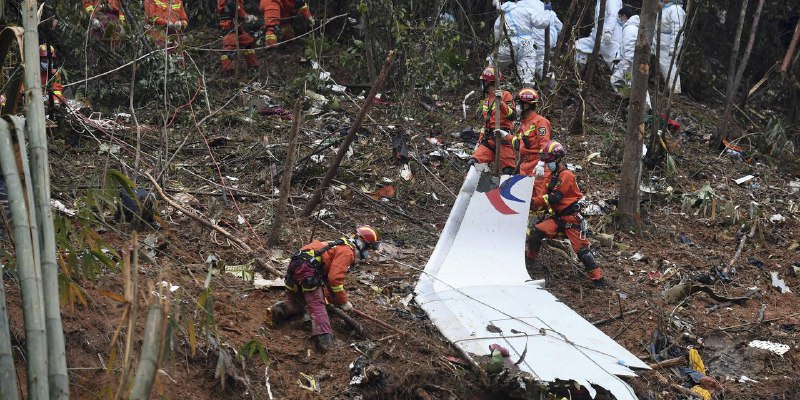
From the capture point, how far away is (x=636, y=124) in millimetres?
8656

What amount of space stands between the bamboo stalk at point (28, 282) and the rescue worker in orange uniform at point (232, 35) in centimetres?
852

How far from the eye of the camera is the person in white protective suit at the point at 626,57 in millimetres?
11828

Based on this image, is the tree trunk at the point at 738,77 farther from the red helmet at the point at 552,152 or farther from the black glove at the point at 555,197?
the black glove at the point at 555,197

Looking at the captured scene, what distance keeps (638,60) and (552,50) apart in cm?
394

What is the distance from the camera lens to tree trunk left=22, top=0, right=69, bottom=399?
2.47 metres

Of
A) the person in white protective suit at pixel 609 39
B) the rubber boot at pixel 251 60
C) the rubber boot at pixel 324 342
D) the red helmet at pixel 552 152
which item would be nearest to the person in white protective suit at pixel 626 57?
the person in white protective suit at pixel 609 39

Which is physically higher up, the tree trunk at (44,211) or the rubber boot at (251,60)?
the tree trunk at (44,211)

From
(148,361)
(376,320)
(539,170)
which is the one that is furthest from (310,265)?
(148,361)

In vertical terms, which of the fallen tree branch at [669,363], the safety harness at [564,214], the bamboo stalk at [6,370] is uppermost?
the bamboo stalk at [6,370]

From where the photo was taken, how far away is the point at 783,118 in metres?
12.3

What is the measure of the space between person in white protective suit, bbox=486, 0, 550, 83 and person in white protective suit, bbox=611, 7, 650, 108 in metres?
1.13

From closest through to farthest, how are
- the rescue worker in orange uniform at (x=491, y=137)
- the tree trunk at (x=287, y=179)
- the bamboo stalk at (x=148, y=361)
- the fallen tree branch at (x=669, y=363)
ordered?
Result: the bamboo stalk at (x=148, y=361)
the fallen tree branch at (x=669, y=363)
the tree trunk at (x=287, y=179)
the rescue worker in orange uniform at (x=491, y=137)

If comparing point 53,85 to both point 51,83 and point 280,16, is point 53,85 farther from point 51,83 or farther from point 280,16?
point 280,16

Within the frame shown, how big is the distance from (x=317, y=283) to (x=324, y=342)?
37 centimetres
